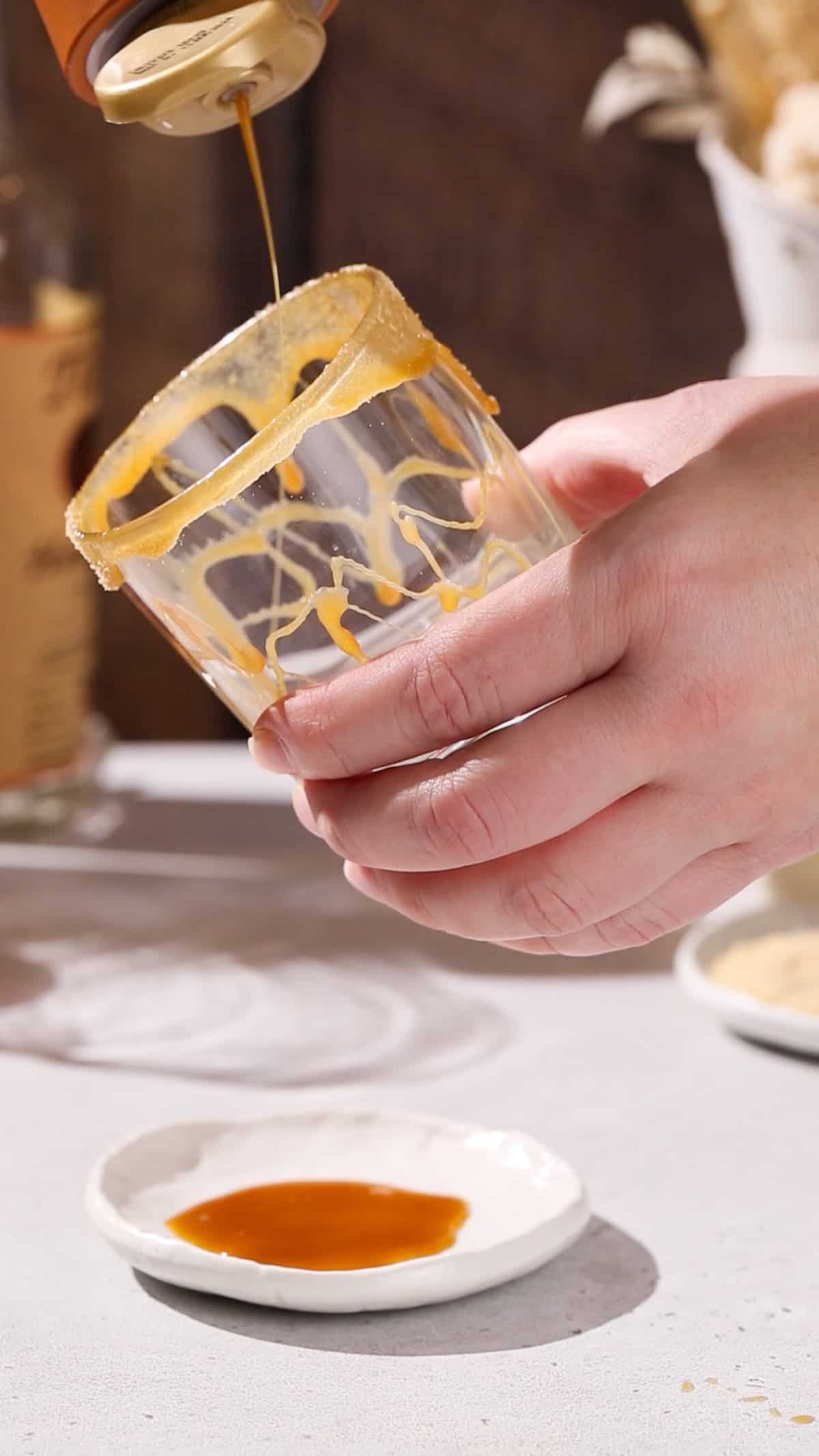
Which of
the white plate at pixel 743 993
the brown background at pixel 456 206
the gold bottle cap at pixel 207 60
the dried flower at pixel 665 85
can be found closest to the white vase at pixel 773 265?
the dried flower at pixel 665 85

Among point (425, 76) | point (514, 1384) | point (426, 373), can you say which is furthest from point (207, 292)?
point (514, 1384)

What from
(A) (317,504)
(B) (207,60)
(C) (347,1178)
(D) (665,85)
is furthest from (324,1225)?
(D) (665,85)

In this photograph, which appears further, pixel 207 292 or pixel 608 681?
pixel 207 292

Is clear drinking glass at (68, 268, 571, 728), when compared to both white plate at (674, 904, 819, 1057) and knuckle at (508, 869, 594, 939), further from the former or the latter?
white plate at (674, 904, 819, 1057)

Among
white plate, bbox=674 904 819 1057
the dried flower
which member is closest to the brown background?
the dried flower

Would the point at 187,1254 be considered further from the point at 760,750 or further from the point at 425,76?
the point at 425,76

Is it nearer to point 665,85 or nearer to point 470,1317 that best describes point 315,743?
point 470,1317
